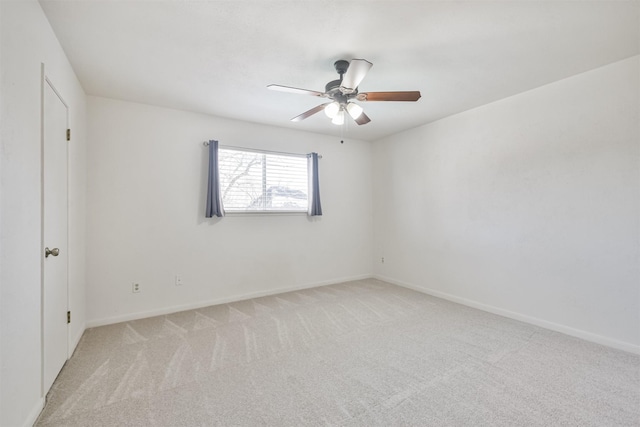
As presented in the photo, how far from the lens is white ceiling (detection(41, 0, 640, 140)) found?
174cm

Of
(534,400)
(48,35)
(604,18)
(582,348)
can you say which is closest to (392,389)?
(534,400)

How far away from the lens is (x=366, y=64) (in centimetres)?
197

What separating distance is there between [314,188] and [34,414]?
11.4ft

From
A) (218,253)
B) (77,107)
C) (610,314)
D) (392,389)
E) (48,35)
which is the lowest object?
(392,389)

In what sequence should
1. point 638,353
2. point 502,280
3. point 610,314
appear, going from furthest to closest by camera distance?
1. point 502,280
2. point 610,314
3. point 638,353

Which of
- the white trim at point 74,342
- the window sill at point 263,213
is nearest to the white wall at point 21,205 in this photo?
the white trim at point 74,342

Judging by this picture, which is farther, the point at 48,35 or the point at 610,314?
the point at 610,314

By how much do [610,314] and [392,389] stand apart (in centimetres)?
223

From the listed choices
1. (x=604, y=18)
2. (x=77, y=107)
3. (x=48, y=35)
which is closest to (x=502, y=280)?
(x=604, y=18)

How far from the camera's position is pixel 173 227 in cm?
334

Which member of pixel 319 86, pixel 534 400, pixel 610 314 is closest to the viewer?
pixel 534 400

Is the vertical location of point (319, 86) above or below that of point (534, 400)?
above

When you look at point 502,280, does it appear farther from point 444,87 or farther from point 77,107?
point 77,107

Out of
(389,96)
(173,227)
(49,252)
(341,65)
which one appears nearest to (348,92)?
(341,65)
